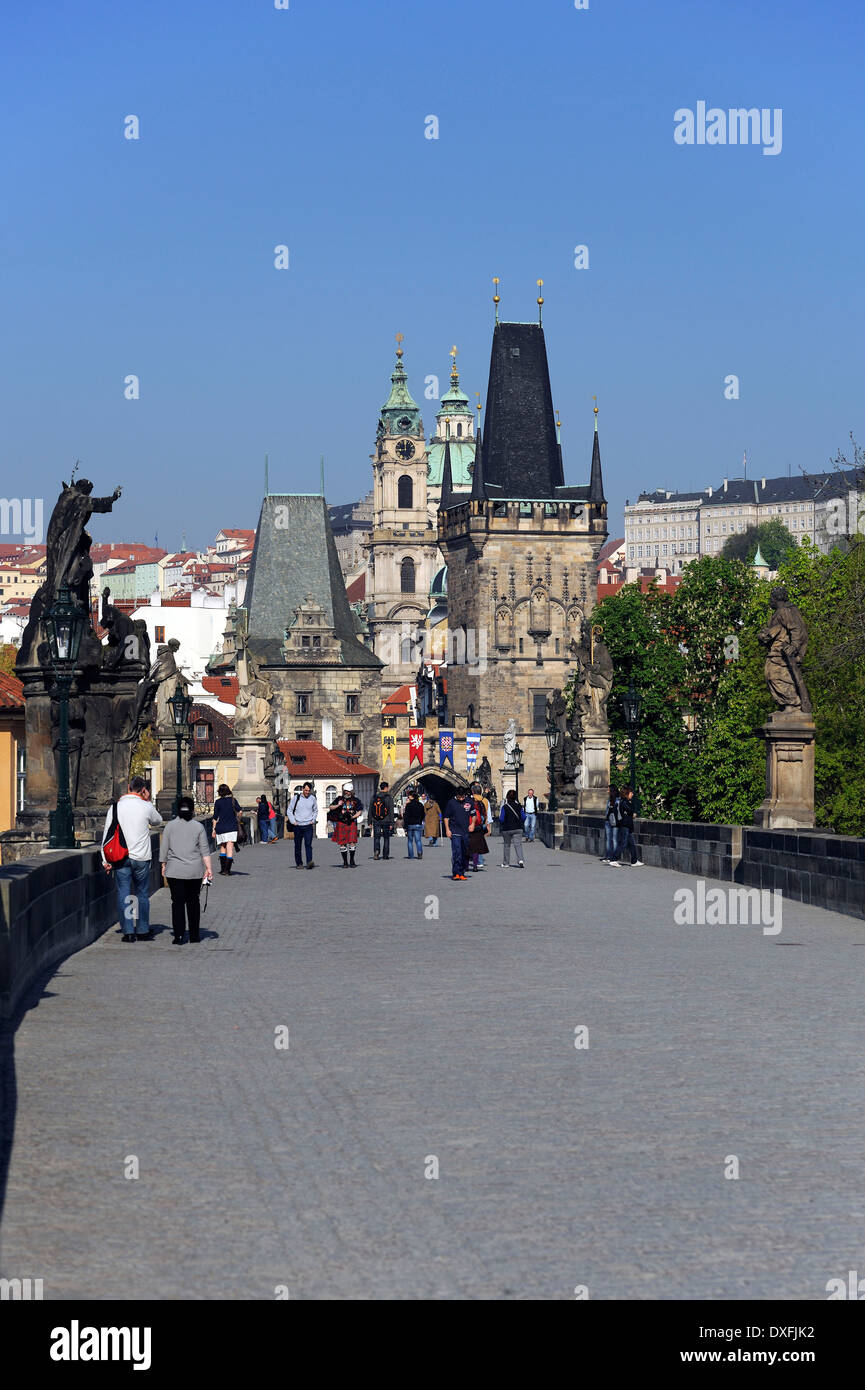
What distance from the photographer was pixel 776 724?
25.2 metres

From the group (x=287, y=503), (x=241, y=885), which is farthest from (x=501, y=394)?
(x=241, y=885)

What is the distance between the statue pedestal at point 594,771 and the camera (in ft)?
142

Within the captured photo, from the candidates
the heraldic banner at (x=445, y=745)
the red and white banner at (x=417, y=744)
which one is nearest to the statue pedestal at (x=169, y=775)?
the heraldic banner at (x=445, y=745)

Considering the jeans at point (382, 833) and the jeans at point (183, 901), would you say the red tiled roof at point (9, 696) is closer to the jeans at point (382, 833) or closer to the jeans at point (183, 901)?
the jeans at point (382, 833)

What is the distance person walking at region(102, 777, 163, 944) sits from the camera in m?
17.5

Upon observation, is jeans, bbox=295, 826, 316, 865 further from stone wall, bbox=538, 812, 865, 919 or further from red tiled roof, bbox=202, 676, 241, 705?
red tiled roof, bbox=202, 676, 241, 705

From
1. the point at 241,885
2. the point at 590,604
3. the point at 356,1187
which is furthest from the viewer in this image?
the point at 590,604

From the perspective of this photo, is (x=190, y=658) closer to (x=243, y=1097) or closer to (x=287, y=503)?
(x=287, y=503)

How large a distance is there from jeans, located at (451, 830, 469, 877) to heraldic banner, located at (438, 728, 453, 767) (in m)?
97.3

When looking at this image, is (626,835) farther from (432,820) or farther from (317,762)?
(317,762)

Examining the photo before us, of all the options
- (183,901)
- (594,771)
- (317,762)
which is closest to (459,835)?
(183,901)

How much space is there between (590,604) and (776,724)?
10590 centimetres

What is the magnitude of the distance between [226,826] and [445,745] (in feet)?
315

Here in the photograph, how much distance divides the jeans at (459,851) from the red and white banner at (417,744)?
322 ft
